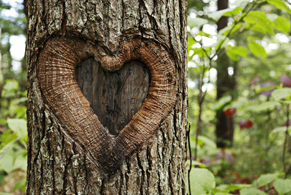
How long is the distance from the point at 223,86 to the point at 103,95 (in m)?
5.15

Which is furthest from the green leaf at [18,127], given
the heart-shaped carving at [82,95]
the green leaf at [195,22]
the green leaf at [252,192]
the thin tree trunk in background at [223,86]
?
the thin tree trunk in background at [223,86]

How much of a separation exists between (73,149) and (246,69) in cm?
576

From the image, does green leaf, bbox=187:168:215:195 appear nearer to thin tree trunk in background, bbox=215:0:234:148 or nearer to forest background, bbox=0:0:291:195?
forest background, bbox=0:0:291:195

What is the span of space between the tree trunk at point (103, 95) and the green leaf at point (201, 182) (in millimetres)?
286

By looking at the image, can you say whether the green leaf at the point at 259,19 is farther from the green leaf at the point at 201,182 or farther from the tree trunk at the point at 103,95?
the green leaf at the point at 201,182

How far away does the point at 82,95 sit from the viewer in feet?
3.70

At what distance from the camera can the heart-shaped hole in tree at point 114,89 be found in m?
1.14

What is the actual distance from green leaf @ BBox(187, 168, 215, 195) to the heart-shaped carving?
0.59 metres

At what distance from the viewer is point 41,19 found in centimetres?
111

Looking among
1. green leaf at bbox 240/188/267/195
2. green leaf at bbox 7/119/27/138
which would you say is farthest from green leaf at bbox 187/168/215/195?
green leaf at bbox 7/119/27/138

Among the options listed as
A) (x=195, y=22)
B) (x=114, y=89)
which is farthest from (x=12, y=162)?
(x=195, y=22)

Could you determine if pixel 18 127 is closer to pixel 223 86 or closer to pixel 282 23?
pixel 282 23

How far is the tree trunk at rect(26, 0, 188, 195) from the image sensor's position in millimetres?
1070

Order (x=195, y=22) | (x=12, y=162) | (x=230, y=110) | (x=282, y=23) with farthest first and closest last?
(x=230, y=110) → (x=12, y=162) → (x=282, y=23) → (x=195, y=22)
